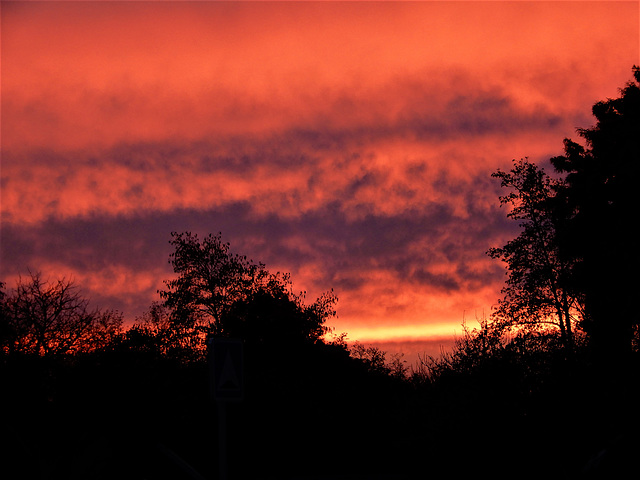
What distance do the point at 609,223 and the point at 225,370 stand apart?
104ft

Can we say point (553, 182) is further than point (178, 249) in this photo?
No

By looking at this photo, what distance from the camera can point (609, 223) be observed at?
35.8 meters

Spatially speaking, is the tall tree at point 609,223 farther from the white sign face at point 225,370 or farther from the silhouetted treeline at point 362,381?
the white sign face at point 225,370

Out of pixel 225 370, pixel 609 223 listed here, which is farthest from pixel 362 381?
pixel 225 370

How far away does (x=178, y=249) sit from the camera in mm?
55938

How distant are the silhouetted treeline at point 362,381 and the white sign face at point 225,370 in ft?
0.59

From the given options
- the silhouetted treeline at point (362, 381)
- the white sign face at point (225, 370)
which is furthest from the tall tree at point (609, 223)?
the white sign face at point (225, 370)

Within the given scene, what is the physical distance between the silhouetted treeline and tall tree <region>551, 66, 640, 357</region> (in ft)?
0.28

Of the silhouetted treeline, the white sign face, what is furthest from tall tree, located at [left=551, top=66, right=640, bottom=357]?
the white sign face

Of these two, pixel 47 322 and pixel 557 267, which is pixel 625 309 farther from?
pixel 47 322

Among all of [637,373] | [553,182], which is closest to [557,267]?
[553,182]

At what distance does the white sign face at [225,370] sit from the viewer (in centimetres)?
859

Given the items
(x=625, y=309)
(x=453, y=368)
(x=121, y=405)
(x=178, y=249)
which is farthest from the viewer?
(x=178, y=249)

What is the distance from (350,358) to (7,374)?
2087 centimetres
